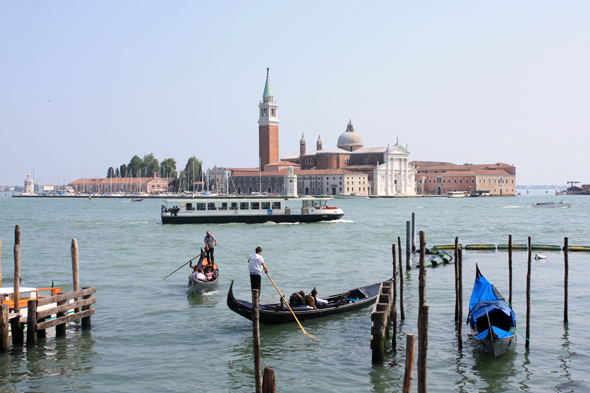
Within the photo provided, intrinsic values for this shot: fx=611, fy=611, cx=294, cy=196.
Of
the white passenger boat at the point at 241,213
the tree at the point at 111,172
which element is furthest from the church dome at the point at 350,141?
the white passenger boat at the point at 241,213

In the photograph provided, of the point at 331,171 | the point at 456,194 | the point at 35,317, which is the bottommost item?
the point at 35,317

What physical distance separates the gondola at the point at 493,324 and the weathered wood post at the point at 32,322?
5298 millimetres

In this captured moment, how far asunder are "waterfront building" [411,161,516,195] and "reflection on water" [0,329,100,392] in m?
85.9

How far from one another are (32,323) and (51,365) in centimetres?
57

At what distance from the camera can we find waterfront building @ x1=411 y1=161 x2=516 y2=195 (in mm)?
89562

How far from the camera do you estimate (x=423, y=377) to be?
4.94 m

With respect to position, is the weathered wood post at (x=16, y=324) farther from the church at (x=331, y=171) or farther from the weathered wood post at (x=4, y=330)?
the church at (x=331, y=171)

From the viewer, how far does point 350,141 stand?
91.4 m

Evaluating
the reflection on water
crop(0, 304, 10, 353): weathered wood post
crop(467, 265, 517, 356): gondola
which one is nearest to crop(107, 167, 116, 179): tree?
the reflection on water

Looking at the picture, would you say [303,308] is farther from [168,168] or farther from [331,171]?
[168,168]

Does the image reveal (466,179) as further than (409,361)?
Yes

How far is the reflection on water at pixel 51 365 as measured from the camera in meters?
6.45

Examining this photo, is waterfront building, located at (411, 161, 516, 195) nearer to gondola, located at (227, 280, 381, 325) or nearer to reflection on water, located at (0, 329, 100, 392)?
gondola, located at (227, 280, 381, 325)

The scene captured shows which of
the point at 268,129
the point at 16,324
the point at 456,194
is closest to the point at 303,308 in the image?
the point at 16,324
